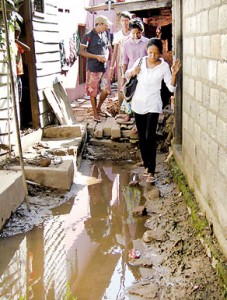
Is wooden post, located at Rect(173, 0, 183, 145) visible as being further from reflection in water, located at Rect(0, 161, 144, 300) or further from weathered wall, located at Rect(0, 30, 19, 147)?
weathered wall, located at Rect(0, 30, 19, 147)

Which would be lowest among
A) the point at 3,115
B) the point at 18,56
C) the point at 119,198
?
the point at 119,198

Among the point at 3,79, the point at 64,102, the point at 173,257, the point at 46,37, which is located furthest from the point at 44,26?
the point at 173,257

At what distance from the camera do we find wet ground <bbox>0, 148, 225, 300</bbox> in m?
3.70

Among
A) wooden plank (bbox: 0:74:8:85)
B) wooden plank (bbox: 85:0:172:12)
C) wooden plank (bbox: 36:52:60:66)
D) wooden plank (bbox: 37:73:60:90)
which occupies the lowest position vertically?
wooden plank (bbox: 37:73:60:90)

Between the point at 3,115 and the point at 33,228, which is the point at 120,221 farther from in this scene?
the point at 3,115

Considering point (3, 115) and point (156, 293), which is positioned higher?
point (3, 115)

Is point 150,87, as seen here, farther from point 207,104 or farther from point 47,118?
point 47,118

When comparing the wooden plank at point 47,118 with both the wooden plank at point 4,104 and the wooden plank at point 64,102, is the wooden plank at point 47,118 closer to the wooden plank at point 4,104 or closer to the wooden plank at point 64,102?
the wooden plank at point 64,102

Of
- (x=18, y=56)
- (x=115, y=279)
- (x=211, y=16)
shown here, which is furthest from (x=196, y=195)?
(x=18, y=56)

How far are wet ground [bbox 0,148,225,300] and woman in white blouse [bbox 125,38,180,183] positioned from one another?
0.82 meters

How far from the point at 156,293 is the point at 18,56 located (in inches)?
193

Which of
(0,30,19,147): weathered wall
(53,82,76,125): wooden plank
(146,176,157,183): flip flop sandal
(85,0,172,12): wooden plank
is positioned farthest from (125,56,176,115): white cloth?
(53,82,76,125): wooden plank

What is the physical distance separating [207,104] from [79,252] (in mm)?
1965

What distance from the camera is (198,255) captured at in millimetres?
4133
